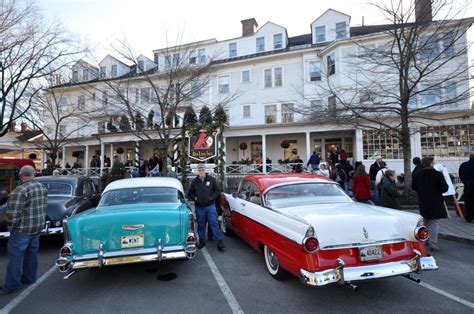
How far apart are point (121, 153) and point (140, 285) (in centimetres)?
2276

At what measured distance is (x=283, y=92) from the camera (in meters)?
21.3

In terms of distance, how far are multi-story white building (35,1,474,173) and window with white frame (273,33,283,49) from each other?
0.08 metres

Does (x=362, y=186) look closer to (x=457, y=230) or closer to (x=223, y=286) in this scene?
(x=457, y=230)

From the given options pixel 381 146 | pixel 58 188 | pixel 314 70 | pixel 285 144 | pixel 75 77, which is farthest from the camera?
pixel 314 70

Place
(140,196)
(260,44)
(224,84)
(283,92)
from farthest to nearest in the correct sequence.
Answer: (260,44)
(224,84)
(283,92)
(140,196)

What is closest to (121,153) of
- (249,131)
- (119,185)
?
(249,131)

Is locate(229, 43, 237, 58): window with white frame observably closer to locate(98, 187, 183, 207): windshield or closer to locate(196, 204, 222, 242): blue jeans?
locate(196, 204, 222, 242): blue jeans

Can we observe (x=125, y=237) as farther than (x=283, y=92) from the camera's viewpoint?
No

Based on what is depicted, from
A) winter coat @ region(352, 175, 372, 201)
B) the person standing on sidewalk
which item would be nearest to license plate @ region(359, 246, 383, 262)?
winter coat @ region(352, 175, 372, 201)

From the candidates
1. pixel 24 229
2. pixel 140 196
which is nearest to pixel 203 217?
pixel 140 196

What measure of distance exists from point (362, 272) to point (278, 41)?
22511 millimetres

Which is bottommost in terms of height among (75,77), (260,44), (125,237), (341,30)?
(125,237)

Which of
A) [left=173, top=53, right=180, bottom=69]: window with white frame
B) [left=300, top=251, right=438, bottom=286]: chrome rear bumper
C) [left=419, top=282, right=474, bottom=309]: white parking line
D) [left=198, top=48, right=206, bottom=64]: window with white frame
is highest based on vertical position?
[left=198, top=48, right=206, bottom=64]: window with white frame

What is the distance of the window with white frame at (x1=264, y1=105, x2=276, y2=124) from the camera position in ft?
70.4
